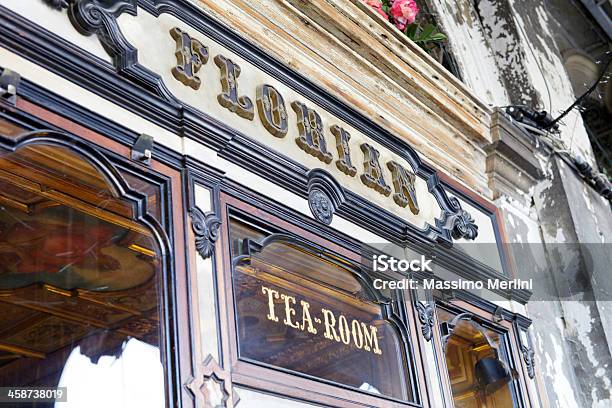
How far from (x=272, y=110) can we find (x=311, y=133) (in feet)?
0.85

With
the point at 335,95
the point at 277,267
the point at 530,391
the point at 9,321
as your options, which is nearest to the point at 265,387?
the point at 277,267

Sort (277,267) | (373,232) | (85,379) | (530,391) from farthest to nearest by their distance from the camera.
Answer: (530,391) < (373,232) < (277,267) < (85,379)

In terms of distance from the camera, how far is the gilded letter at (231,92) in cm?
346

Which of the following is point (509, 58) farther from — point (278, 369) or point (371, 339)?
point (278, 369)

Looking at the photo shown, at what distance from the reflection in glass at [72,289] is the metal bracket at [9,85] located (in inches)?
6.1

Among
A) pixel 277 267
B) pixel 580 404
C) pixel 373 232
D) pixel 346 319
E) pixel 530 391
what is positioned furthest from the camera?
pixel 580 404

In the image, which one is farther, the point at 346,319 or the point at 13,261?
the point at 346,319

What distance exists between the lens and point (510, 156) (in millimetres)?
5559

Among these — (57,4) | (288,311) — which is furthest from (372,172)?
(57,4)

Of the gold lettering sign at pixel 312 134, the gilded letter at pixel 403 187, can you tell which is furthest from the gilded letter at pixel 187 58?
the gilded letter at pixel 403 187

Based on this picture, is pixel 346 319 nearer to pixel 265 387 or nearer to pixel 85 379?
pixel 265 387

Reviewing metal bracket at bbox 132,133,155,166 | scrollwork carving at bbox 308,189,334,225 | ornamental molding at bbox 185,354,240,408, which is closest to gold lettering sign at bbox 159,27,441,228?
scrollwork carving at bbox 308,189,334,225

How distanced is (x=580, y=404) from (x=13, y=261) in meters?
3.67

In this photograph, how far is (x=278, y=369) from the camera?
316 cm
